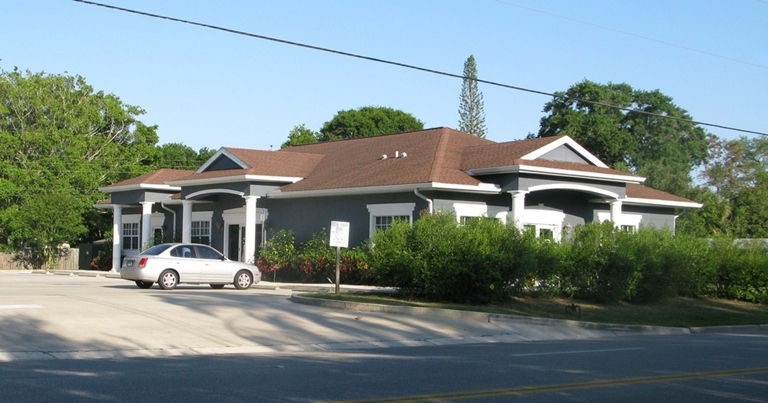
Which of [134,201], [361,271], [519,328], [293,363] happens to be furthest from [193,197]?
[293,363]

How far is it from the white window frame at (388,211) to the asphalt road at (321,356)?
8758 mm

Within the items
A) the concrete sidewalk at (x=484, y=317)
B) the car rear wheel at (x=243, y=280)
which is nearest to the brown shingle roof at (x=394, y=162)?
the car rear wheel at (x=243, y=280)

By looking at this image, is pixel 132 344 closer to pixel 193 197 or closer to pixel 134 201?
pixel 193 197

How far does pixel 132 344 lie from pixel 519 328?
907 cm

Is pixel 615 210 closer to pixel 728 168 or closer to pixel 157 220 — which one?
pixel 157 220

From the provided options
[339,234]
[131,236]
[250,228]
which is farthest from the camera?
Answer: [131,236]

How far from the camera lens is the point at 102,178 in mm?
57094

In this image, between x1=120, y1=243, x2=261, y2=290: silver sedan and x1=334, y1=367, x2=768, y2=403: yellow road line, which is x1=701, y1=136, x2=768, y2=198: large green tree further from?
x1=334, y1=367, x2=768, y2=403: yellow road line

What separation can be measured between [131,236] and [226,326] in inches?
1209

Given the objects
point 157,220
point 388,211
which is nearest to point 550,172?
point 388,211

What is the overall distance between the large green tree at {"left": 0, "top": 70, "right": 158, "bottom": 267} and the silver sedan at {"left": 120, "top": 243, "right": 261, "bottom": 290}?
25.5m

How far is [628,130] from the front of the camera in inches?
2985

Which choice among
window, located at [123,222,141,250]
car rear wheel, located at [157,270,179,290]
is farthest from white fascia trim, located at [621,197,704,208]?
window, located at [123,222,141,250]

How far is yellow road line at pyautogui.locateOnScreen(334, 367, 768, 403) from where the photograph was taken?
10.3 metres
